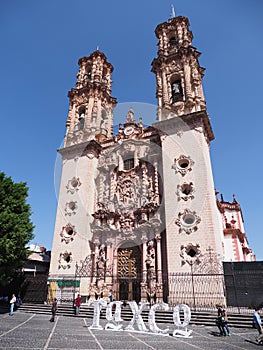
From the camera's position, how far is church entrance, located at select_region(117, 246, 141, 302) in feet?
61.0

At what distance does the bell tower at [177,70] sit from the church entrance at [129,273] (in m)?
12.5

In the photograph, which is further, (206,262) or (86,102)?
(86,102)

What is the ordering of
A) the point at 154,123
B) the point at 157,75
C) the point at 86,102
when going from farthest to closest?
the point at 86,102
the point at 157,75
the point at 154,123

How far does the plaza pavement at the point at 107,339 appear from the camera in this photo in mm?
7812

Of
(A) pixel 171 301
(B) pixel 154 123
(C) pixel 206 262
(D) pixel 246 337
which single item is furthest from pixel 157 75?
(D) pixel 246 337

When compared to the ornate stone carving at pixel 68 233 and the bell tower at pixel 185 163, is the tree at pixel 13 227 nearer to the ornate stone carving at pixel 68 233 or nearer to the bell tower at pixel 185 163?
the ornate stone carving at pixel 68 233

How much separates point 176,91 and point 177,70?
8.44ft

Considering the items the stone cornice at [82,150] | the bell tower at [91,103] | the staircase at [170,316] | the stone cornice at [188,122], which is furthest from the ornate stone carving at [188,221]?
the bell tower at [91,103]

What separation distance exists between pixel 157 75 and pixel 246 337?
2421 cm

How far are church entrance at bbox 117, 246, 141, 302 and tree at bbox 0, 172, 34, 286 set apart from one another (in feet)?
23.6

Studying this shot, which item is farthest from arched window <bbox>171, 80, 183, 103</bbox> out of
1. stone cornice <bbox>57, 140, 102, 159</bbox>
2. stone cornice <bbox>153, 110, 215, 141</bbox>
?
stone cornice <bbox>57, 140, 102, 159</bbox>

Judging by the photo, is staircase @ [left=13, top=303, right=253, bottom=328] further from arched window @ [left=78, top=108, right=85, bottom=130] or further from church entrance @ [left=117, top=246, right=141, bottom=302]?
arched window @ [left=78, top=108, right=85, bottom=130]

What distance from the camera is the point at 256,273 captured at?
15.6 meters

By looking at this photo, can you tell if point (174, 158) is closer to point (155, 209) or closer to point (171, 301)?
point (155, 209)
